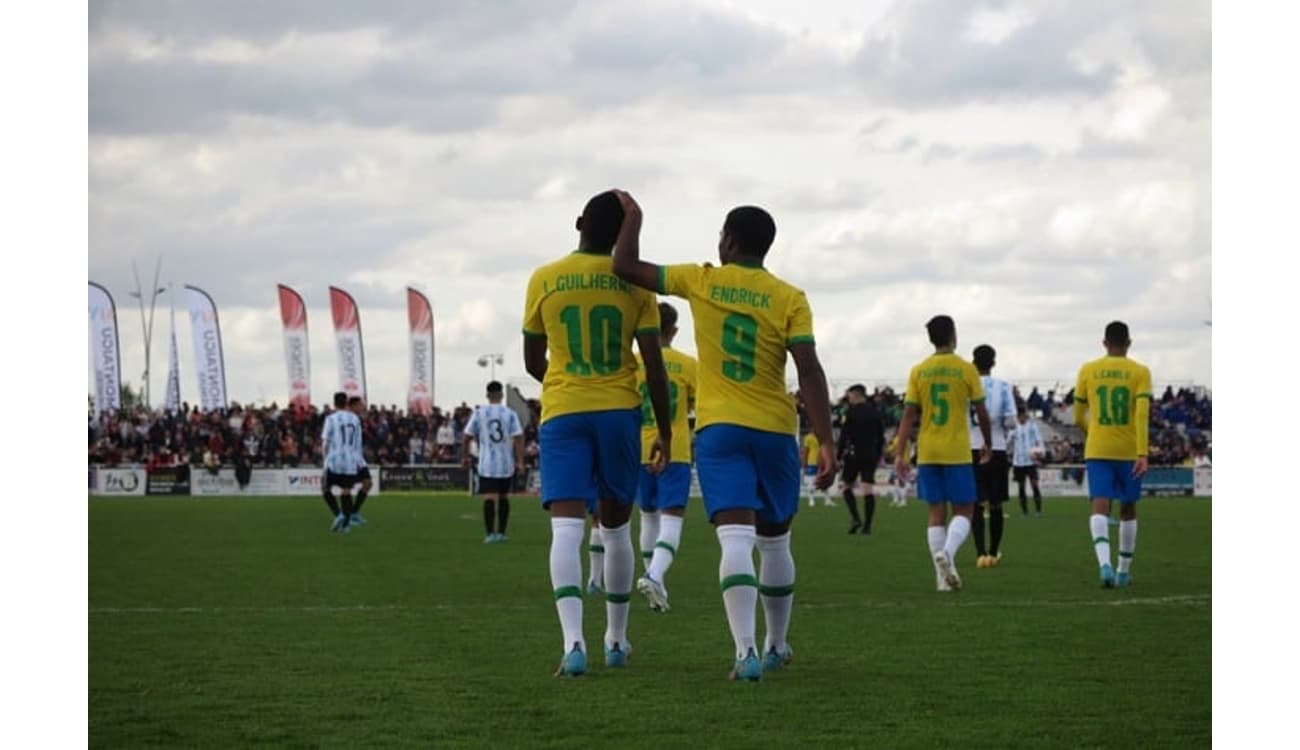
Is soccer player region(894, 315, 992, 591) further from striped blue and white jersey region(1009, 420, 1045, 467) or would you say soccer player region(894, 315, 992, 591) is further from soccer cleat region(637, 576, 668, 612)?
striped blue and white jersey region(1009, 420, 1045, 467)

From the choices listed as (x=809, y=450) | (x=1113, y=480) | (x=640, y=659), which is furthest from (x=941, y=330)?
(x=809, y=450)

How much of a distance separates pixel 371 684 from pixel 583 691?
3.83 feet

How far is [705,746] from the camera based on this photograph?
7535mm

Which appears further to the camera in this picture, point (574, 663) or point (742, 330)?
point (574, 663)

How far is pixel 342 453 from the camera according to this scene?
94.1ft

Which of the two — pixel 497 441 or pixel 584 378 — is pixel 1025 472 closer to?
pixel 497 441

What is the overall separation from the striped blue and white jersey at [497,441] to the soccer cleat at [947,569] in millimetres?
10308

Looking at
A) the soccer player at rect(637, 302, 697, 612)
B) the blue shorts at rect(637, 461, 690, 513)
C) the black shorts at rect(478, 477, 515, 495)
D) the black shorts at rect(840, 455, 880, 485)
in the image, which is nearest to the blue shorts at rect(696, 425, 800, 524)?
the soccer player at rect(637, 302, 697, 612)

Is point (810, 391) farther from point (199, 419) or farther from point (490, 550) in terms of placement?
point (199, 419)

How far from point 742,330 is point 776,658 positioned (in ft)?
6.05

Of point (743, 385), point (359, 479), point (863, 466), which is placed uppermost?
point (743, 385)

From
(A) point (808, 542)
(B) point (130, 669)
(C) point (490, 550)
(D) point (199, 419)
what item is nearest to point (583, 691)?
(B) point (130, 669)

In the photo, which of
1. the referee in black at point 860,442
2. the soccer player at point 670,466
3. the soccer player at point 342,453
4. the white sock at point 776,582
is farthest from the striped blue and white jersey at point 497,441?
the white sock at point 776,582
